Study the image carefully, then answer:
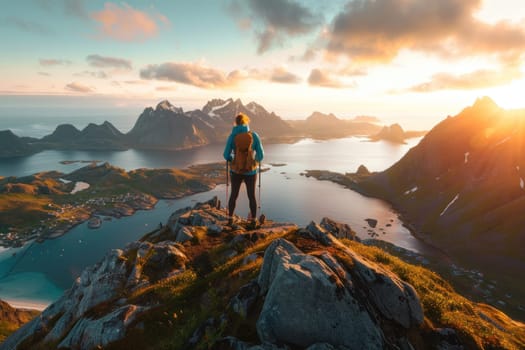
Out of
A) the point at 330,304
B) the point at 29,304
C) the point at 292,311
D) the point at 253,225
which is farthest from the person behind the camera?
the point at 29,304

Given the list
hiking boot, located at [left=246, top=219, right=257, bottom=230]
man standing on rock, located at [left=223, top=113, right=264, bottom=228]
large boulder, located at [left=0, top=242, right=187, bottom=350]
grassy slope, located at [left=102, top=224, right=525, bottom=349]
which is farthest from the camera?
hiking boot, located at [left=246, top=219, right=257, bottom=230]

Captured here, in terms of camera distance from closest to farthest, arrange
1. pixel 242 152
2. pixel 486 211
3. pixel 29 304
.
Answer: pixel 242 152 → pixel 29 304 → pixel 486 211

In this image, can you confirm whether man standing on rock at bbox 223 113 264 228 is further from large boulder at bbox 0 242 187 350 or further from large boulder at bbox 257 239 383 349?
large boulder at bbox 257 239 383 349

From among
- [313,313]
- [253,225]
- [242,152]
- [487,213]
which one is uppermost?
[242,152]

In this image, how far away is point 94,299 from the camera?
14.8 m

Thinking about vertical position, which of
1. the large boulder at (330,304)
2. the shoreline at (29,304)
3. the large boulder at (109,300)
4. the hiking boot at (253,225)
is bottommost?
the shoreline at (29,304)

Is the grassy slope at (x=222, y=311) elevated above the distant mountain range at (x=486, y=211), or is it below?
above

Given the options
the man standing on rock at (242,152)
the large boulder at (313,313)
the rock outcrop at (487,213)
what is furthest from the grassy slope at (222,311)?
the rock outcrop at (487,213)

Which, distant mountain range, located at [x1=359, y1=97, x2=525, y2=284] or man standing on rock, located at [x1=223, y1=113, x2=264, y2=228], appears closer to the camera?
man standing on rock, located at [x1=223, y1=113, x2=264, y2=228]

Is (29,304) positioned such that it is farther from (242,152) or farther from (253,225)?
(242,152)

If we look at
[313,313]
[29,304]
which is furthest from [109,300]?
[29,304]

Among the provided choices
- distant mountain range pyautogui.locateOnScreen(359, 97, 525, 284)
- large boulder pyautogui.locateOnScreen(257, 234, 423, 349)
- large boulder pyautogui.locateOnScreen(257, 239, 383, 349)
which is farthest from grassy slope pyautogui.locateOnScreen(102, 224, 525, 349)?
distant mountain range pyautogui.locateOnScreen(359, 97, 525, 284)

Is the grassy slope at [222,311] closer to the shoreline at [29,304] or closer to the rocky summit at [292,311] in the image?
the rocky summit at [292,311]

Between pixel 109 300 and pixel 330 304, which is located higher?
pixel 330 304
